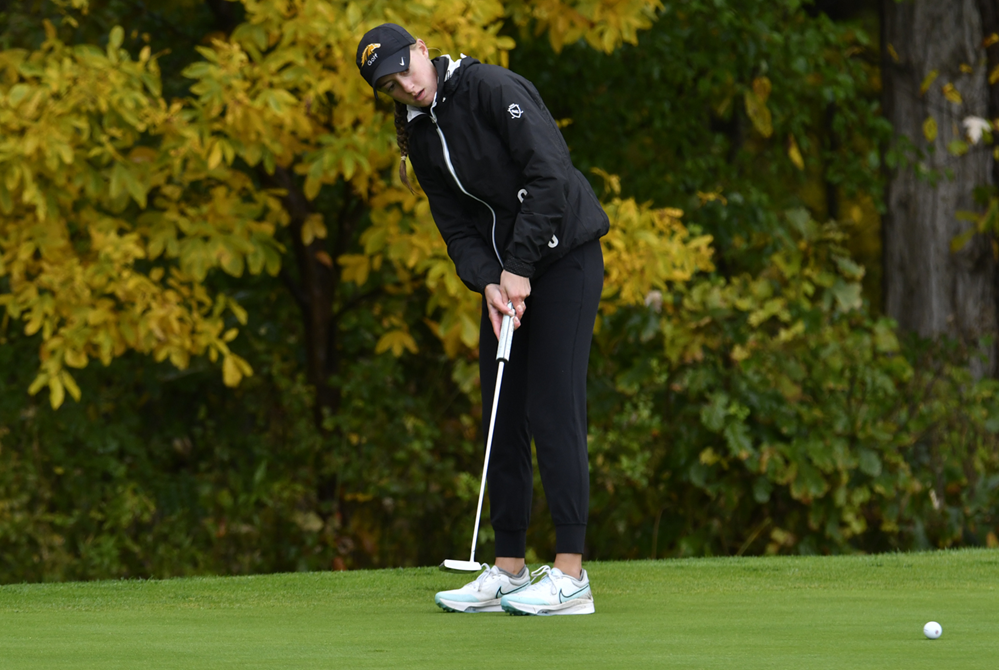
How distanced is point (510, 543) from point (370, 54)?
4.88 feet

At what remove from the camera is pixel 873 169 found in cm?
996

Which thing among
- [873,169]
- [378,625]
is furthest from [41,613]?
[873,169]

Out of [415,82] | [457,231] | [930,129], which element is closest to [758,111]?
[930,129]

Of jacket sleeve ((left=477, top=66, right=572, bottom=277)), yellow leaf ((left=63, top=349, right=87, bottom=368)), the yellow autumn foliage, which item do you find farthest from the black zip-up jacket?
yellow leaf ((left=63, top=349, right=87, bottom=368))

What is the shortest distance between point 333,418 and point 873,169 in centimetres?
445

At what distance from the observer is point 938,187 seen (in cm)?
958

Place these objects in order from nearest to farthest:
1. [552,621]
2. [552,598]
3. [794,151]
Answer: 1. [552,621]
2. [552,598]
3. [794,151]

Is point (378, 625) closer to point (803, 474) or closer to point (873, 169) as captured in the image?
point (803, 474)

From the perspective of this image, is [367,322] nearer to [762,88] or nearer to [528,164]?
[762,88]

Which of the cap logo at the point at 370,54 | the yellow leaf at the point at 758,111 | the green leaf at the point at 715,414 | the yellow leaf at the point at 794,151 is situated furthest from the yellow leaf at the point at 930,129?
the cap logo at the point at 370,54

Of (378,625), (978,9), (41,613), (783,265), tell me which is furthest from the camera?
(978,9)

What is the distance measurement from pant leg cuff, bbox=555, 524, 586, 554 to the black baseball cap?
1.37 m

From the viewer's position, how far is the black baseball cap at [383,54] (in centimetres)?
385

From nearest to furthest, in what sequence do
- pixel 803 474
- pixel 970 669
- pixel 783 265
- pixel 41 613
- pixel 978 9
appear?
pixel 970 669 → pixel 41 613 → pixel 803 474 → pixel 783 265 → pixel 978 9
